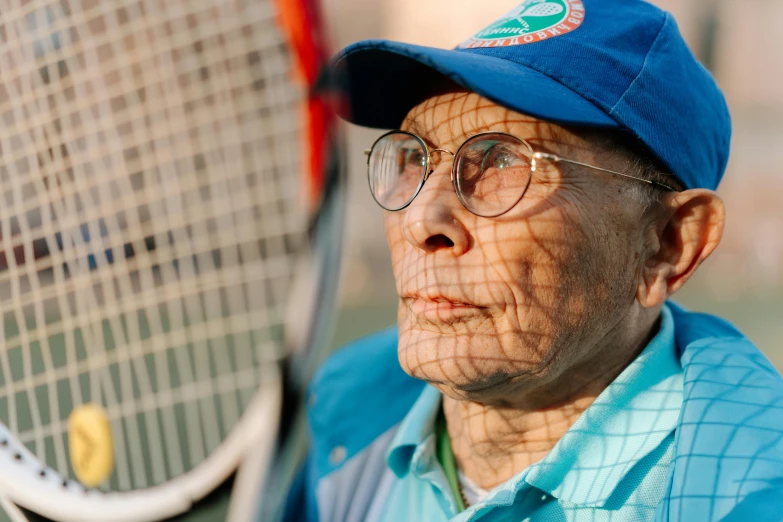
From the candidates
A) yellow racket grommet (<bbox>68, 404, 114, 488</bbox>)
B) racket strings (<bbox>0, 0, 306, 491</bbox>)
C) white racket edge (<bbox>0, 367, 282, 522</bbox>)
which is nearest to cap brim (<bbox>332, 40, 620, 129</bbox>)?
racket strings (<bbox>0, 0, 306, 491</bbox>)

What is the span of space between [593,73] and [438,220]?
0.95 feet

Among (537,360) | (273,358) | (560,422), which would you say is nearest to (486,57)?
Result: (537,360)

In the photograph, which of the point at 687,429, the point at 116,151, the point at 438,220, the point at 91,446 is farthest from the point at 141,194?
the point at 687,429

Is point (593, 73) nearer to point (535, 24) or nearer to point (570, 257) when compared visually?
point (535, 24)

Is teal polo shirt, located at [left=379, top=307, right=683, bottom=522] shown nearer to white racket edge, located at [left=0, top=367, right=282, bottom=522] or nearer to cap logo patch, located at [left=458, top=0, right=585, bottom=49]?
white racket edge, located at [left=0, top=367, right=282, bottom=522]

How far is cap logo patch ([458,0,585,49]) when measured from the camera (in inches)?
44.1

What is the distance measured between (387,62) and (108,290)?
3.08 ft

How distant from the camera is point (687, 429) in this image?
1.00 metres

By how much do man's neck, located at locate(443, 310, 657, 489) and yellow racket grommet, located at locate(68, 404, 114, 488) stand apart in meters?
0.63

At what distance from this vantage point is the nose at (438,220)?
3.51 feet

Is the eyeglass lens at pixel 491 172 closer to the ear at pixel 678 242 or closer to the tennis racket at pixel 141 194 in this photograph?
the ear at pixel 678 242

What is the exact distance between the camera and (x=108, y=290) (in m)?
1.79

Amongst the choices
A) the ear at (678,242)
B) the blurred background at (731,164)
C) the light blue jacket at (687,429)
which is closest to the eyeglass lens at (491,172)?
the ear at (678,242)

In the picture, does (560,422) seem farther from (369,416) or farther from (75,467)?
(75,467)
